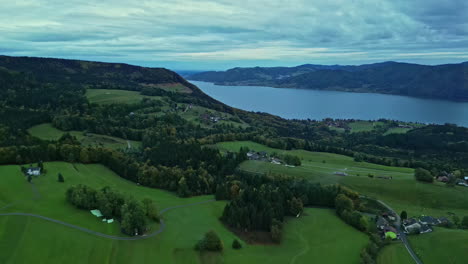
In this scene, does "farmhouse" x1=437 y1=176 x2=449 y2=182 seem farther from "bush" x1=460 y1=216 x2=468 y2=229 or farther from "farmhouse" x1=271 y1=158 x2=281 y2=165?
"farmhouse" x1=271 y1=158 x2=281 y2=165

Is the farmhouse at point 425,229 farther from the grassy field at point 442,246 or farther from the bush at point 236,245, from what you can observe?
the bush at point 236,245

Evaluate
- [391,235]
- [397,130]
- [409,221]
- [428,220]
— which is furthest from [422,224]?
[397,130]

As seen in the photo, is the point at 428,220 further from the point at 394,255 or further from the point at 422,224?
the point at 394,255

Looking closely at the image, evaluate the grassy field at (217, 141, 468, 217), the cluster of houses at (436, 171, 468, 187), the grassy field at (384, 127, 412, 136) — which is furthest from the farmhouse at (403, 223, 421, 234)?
the grassy field at (384, 127, 412, 136)

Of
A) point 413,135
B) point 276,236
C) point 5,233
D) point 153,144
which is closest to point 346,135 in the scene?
point 413,135

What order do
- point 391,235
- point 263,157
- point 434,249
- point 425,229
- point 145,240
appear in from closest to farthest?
point 145,240 → point 434,249 → point 391,235 → point 425,229 → point 263,157

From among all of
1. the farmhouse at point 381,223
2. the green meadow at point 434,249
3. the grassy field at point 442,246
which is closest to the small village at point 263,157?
the farmhouse at point 381,223
